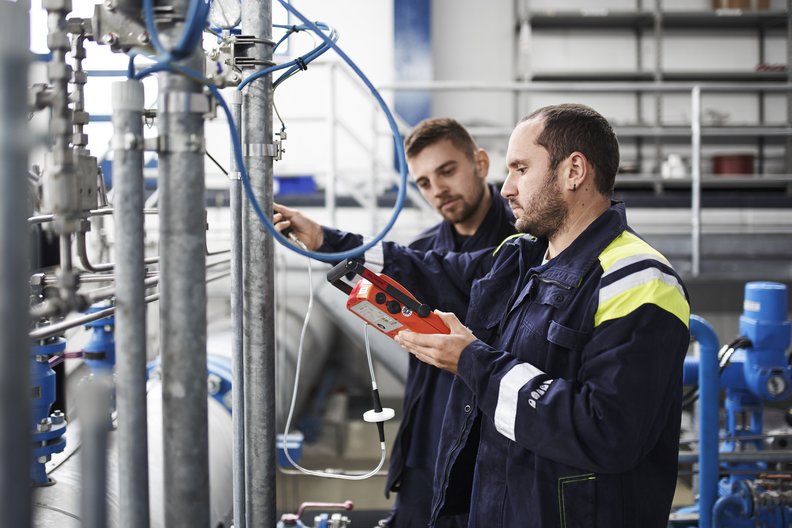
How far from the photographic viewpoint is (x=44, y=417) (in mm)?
1249

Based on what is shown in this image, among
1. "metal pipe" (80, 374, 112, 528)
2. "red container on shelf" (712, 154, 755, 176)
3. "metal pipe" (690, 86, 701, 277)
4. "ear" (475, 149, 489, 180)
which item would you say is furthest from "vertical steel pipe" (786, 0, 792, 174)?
"metal pipe" (80, 374, 112, 528)

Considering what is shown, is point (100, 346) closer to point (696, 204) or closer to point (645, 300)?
point (645, 300)

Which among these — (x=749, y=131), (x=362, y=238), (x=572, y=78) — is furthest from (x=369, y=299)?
(x=572, y=78)

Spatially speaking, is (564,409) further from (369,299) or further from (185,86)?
(185,86)

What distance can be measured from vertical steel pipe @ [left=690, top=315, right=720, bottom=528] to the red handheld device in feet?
3.05

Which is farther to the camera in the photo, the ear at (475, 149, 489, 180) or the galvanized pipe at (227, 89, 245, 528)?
the ear at (475, 149, 489, 180)

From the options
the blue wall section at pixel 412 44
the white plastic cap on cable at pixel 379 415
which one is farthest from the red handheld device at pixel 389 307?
the blue wall section at pixel 412 44

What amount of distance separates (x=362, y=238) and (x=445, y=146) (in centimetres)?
36

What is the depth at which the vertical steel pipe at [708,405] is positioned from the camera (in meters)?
1.70

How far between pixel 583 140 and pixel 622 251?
0.63 ft

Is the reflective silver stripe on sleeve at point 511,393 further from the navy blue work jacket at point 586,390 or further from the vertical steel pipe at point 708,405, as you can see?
the vertical steel pipe at point 708,405

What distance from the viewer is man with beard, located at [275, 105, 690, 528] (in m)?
0.87

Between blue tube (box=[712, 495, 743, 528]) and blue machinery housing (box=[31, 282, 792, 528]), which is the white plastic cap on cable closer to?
blue machinery housing (box=[31, 282, 792, 528])

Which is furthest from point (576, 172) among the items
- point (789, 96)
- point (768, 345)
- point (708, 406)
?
point (789, 96)
